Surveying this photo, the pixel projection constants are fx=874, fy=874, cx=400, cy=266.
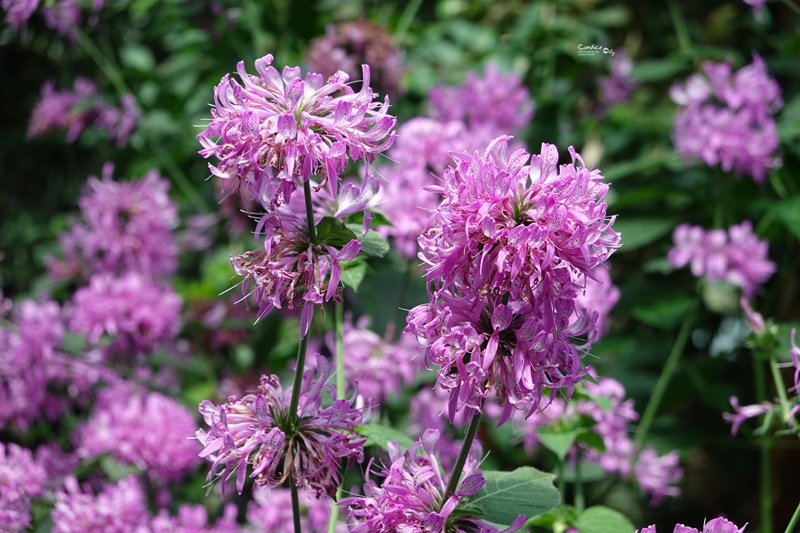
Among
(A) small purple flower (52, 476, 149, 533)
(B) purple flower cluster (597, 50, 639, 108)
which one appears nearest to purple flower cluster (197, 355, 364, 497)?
(A) small purple flower (52, 476, 149, 533)

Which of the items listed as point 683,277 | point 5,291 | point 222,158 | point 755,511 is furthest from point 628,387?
point 5,291

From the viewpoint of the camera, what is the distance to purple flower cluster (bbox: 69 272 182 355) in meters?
2.10

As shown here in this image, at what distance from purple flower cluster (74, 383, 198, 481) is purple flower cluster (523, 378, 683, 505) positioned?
764mm

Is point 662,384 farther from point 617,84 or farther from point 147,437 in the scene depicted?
point 617,84

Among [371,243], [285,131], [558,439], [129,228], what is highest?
[285,131]

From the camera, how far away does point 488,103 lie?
2.33 metres

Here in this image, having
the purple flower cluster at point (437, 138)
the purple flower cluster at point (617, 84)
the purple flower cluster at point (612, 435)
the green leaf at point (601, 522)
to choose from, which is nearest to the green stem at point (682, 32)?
the purple flower cluster at point (617, 84)

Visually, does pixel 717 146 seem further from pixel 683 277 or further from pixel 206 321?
pixel 206 321

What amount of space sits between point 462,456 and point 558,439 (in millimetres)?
542

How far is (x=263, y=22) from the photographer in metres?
2.76

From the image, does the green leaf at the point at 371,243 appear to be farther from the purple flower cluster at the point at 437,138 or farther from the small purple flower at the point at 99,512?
the small purple flower at the point at 99,512

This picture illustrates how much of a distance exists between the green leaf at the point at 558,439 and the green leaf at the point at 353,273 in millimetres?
425

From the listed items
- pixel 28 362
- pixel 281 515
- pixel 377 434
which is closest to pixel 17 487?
pixel 281 515

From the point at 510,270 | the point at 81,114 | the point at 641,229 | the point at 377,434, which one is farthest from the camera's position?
the point at 81,114
